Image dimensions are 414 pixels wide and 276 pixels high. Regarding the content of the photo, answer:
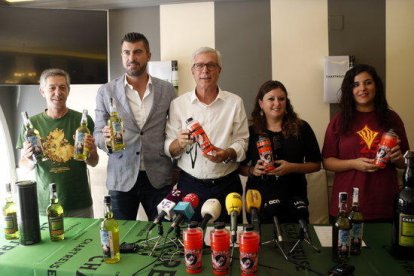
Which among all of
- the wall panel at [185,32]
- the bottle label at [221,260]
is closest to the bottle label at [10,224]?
the bottle label at [221,260]

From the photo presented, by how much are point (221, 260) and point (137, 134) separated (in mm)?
1255

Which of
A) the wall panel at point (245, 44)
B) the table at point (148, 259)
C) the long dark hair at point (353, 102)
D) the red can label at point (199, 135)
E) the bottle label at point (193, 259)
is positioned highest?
the wall panel at point (245, 44)

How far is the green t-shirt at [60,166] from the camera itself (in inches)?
92.8

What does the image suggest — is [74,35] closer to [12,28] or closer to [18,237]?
[12,28]

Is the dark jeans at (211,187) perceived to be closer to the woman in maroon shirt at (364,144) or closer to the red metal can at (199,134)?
the red metal can at (199,134)

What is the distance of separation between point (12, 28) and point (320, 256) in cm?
329

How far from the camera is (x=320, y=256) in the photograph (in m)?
1.54

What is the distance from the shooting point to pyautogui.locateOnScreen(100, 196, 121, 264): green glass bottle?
1491 millimetres

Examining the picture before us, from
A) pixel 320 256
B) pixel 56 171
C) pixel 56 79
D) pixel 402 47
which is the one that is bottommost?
pixel 320 256

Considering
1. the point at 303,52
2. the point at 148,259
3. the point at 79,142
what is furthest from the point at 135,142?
the point at 303,52

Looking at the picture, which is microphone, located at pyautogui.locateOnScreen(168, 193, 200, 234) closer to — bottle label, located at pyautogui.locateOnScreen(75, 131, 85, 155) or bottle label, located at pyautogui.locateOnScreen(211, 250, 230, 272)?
bottle label, located at pyautogui.locateOnScreen(211, 250, 230, 272)

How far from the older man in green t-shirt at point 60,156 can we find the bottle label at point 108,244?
941 millimetres

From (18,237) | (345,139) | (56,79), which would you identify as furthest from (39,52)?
(345,139)

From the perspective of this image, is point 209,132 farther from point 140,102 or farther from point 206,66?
point 140,102
